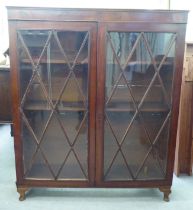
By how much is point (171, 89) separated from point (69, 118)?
79 cm

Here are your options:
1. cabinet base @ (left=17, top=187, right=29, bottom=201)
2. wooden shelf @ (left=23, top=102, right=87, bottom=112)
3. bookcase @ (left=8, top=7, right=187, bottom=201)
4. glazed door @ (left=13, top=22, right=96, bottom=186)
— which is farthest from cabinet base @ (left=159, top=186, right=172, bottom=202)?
cabinet base @ (left=17, top=187, right=29, bottom=201)

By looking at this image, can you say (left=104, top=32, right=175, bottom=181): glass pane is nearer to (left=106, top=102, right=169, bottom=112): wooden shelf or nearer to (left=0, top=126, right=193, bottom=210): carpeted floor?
(left=106, top=102, right=169, bottom=112): wooden shelf

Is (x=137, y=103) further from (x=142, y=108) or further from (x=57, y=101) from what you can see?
(x=57, y=101)

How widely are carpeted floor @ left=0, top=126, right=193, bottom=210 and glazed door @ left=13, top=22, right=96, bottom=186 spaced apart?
0.51 feet

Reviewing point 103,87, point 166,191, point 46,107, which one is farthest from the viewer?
point 166,191

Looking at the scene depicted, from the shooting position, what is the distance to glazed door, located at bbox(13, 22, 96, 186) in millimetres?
1810

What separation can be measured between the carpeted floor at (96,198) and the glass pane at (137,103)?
20 cm

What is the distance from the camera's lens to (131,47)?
1.85m

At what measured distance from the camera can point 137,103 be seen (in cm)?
194

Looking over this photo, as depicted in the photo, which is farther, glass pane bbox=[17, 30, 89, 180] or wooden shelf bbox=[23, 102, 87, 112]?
wooden shelf bbox=[23, 102, 87, 112]

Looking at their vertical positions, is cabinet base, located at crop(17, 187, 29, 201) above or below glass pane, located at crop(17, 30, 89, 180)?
below

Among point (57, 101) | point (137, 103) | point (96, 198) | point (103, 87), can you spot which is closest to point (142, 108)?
point (137, 103)

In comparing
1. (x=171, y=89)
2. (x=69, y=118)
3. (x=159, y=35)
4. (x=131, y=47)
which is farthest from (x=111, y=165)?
(x=159, y=35)

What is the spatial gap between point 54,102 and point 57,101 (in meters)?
0.02
